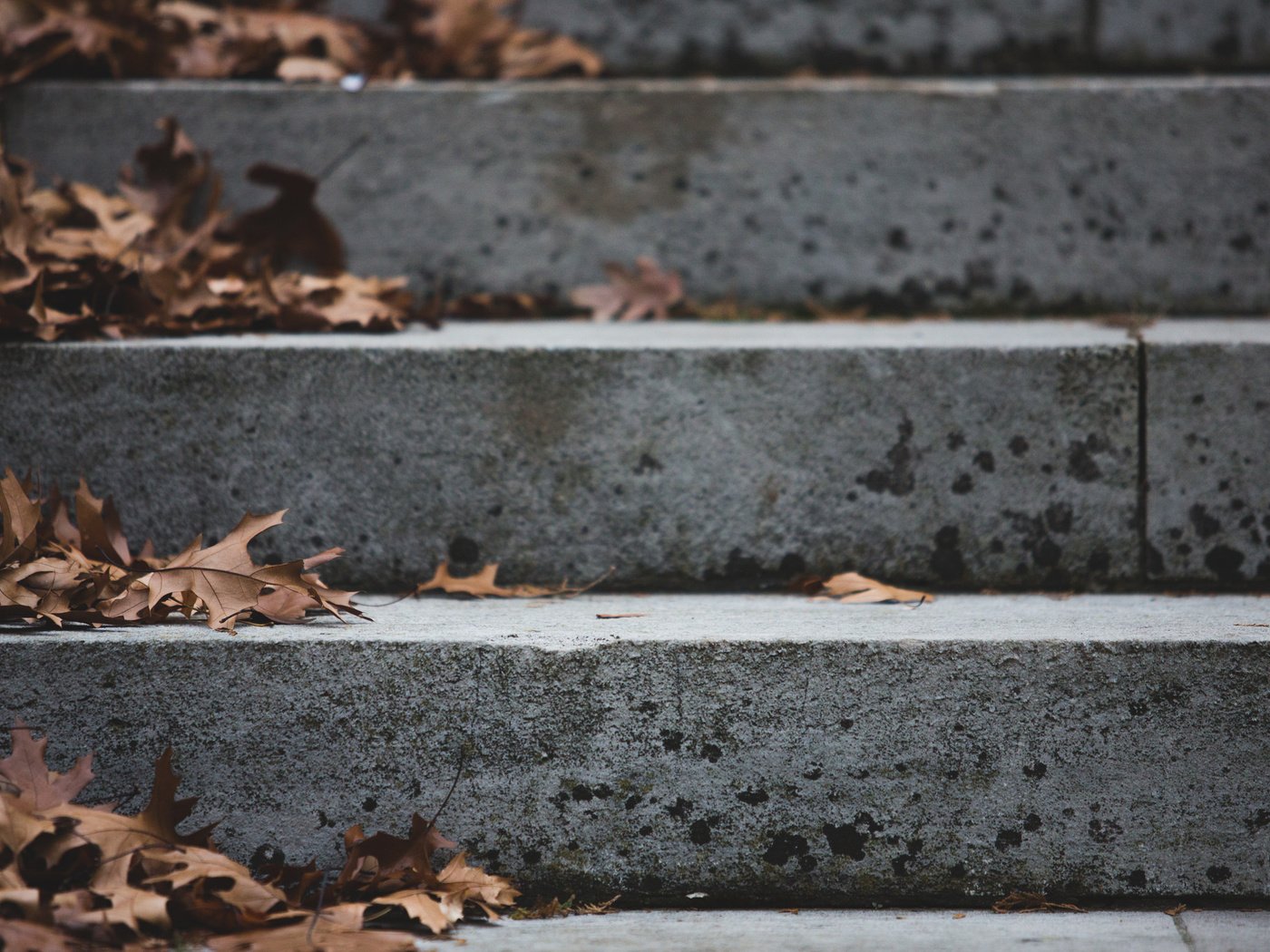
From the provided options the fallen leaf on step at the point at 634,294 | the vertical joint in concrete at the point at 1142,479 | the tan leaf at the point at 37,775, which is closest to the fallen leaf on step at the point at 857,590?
the vertical joint in concrete at the point at 1142,479

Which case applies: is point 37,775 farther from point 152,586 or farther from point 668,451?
point 668,451

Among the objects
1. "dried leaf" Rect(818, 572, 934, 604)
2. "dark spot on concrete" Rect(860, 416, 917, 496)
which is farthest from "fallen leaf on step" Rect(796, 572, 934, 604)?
"dark spot on concrete" Rect(860, 416, 917, 496)

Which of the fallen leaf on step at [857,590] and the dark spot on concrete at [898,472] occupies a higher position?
the dark spot on concrete at [898,472]

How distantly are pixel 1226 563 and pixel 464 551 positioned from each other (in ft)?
4.02

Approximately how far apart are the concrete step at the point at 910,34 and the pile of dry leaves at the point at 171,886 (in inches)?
83.6

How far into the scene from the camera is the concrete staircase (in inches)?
50.9

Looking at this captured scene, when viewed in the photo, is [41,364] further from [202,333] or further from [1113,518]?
[1113,518]

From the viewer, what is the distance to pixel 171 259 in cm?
198

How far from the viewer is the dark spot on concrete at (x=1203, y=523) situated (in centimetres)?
163

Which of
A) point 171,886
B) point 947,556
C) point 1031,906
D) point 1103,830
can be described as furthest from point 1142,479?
point 171,886

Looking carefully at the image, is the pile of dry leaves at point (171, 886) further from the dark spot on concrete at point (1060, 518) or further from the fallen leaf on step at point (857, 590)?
the dark spot on concrete at point (1060, 518)

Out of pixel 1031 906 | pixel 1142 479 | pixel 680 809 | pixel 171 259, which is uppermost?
pixel 171 259

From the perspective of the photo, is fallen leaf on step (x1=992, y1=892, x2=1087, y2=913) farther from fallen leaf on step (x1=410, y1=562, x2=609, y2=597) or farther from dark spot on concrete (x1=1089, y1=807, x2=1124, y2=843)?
fallen leaf on step (x1=410, y1=562, x2=609, y2=597)

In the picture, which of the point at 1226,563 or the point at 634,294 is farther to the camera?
the point at 634,294
